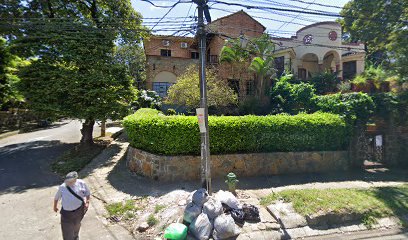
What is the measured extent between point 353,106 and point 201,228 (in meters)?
9.39

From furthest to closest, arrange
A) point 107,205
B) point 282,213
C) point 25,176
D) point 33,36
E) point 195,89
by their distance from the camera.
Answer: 1. point 195,89
2. point 33,36
3. point 25,176
4. point 107,205
5. point 282,213

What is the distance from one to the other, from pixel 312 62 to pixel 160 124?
22445mm

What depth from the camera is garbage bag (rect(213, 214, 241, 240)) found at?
540 cm

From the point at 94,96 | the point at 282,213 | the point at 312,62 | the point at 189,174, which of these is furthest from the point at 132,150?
the point at 312,62

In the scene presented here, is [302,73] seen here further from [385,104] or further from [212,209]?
[212,209]

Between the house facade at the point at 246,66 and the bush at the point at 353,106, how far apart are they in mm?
7343

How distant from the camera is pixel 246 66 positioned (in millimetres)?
17953

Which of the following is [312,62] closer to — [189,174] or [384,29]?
[384,29]

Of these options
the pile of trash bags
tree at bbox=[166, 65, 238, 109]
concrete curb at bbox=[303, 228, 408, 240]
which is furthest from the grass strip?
tree at bbox=[166, 65, 238, 109]

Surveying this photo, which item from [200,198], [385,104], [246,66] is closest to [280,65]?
[246,66]

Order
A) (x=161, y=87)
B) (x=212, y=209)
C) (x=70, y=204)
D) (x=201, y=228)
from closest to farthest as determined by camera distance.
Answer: (x=70, y=204) < (x=201, y=228) < (x=212, y=209) < (x=161, y=87)

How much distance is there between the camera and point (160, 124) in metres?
8.55

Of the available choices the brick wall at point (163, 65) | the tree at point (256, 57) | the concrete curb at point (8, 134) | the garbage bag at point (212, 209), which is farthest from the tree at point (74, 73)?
the brick wall at point (163, 65)

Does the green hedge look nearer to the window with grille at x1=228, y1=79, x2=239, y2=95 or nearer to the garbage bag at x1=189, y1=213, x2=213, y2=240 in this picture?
the garbage bag at x1=189, y1=213, x2=213, y2=240
